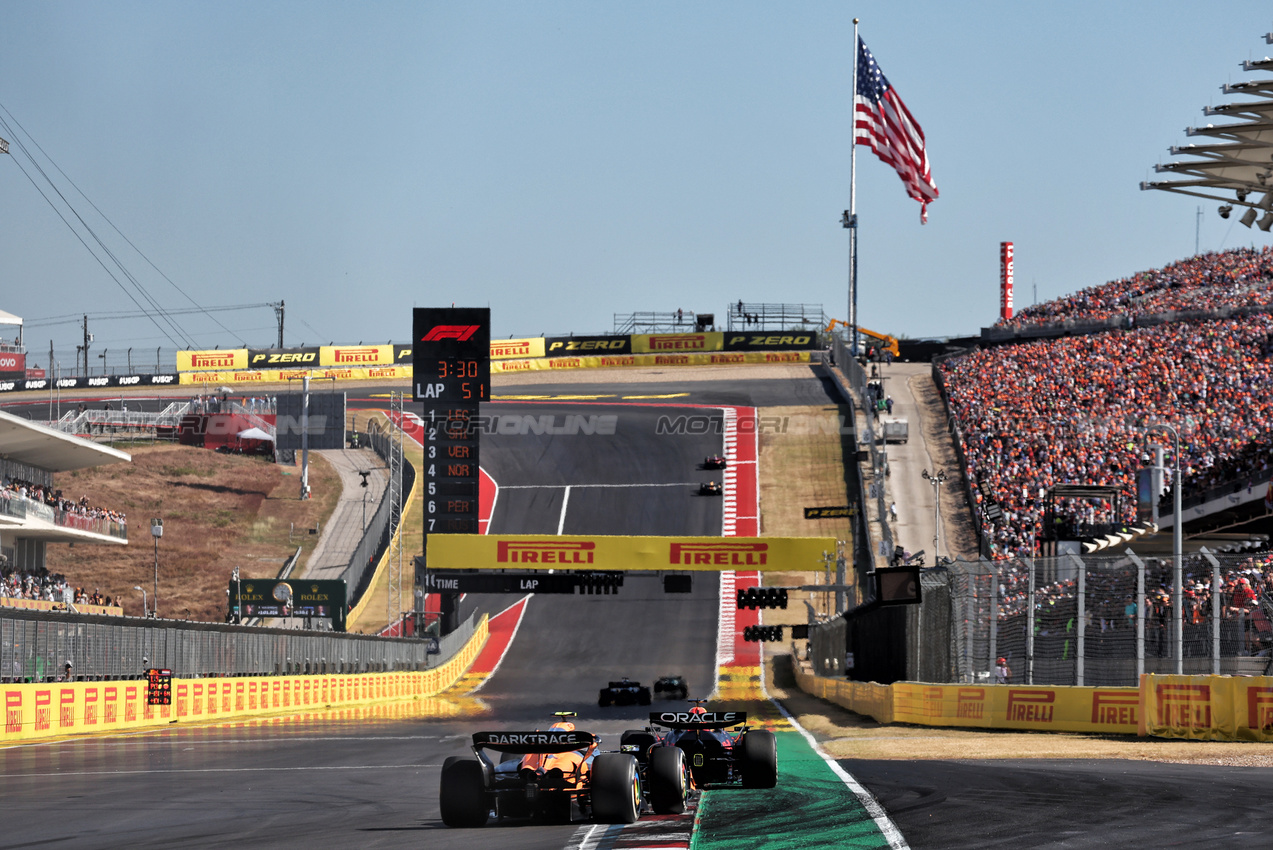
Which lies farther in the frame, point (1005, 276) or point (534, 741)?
point (1005, 276)

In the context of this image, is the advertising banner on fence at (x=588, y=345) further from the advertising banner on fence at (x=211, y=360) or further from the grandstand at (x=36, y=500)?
the grandstand at (x=36, y=500)

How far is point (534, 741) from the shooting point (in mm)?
11523

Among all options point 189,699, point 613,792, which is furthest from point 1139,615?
point 189,699

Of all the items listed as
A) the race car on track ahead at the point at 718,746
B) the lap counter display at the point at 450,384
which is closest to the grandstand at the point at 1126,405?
the lap counter display at the point at 450,384

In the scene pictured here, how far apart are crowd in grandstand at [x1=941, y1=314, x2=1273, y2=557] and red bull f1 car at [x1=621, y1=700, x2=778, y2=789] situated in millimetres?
33281

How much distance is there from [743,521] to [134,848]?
62.8 meters

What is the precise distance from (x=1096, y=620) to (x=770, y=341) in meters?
90.1

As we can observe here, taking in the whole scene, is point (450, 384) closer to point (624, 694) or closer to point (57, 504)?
point (57, 504)

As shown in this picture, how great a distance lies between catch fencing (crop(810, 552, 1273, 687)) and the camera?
809 inches

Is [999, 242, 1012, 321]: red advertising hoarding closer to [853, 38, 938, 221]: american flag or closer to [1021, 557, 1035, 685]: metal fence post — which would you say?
[853, 38, 938, 221]: american flag

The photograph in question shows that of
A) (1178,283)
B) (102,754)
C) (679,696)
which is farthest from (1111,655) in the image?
(1178,283)

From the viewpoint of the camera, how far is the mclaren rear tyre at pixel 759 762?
13.9 metres

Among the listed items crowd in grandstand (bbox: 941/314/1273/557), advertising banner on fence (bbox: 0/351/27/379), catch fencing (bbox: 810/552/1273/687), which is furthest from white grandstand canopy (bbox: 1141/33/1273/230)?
advertising banner on fence (bbox: 0/351/27/379)

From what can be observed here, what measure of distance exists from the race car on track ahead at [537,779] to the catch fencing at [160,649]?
15866 millimetres
